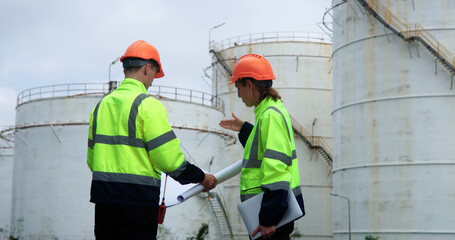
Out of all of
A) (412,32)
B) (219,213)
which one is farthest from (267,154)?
(219,213)

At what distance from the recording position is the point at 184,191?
606cm

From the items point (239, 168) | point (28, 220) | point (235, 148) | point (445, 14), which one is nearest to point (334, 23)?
point (445, 14)

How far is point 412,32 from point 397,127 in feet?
13.6

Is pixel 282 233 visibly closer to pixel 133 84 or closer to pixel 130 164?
pixel 130 164

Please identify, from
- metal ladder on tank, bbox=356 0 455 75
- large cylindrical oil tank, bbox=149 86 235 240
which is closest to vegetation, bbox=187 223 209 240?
large cylindrical oil tank, bbox=149 86 235 240

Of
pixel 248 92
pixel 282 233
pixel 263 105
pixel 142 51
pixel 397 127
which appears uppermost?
pixel 397 127

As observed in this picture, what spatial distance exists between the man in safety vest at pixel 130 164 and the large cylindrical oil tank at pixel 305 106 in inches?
1420

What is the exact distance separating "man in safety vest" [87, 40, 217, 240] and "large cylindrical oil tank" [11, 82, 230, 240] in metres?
23.1

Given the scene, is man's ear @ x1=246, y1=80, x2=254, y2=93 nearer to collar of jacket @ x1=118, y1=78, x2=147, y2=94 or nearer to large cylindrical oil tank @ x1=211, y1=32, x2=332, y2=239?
collar of jacket @ x1=118, y1=78, x2=147, y2=94

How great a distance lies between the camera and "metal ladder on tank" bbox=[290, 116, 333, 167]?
41.1 meters

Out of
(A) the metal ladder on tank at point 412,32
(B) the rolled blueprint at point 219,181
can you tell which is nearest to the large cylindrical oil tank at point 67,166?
(A) the metal ladder on tank at point 412,32

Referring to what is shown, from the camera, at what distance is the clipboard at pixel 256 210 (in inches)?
204

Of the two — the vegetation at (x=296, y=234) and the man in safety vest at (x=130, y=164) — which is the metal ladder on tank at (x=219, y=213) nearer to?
the vegetation at (x=296, y=234)

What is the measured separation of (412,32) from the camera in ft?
93.1
